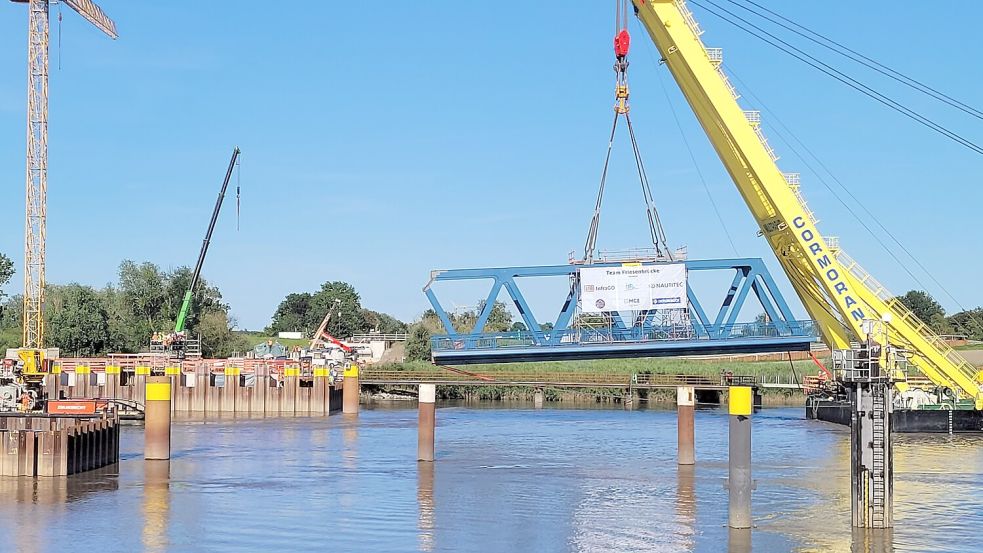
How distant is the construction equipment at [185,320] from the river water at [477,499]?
2869 cm

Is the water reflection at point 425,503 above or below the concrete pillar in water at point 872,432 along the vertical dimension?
below

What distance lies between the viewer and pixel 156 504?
26594 mm

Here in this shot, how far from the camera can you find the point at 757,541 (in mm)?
22531

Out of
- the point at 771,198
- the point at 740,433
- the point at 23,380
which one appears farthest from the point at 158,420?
the point at 771,198

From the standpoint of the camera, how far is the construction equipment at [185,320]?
74312 millimetres

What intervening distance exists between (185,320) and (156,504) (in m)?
64.9

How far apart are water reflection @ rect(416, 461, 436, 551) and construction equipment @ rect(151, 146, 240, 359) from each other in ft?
133

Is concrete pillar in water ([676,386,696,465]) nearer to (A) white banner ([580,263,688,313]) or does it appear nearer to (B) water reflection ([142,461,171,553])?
(B) water reflection ([142,461,171,553])

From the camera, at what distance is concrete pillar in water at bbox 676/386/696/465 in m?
33.5

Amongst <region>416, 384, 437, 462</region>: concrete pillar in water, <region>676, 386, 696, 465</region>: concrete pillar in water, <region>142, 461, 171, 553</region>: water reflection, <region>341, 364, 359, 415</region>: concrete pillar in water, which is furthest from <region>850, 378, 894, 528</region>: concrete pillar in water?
<region>341, 364, 359, 415</region>: concrete pillar in water

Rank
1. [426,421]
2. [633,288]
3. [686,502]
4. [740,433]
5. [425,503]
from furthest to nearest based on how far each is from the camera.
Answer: [633,288] < [426,421] < [686,502] < [425,503] < [740,433]

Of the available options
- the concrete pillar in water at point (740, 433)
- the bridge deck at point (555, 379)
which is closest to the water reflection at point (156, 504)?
the concrete pillar in water at point (740, 433)

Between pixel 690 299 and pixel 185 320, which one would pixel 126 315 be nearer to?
pixel 185 320

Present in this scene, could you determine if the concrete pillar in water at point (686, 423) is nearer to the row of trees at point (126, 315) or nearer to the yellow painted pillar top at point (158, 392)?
the yellow painted pillar top at point (158, 392)
